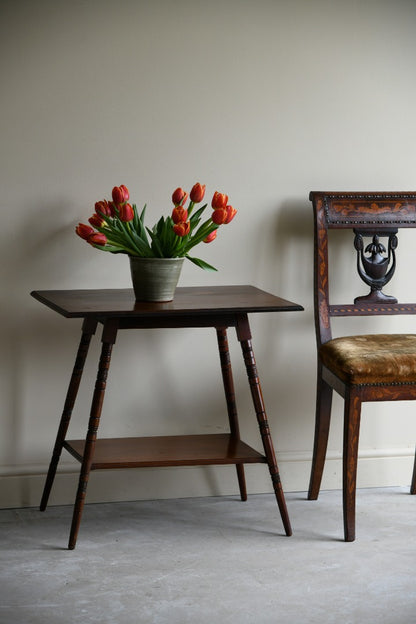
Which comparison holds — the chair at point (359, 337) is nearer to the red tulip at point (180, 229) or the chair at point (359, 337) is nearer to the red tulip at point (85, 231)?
the red tulip at point (180, 229)

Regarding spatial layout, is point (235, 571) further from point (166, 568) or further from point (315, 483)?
point (315, 483)

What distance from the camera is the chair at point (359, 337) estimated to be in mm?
2541

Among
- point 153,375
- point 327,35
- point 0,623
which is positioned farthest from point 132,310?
point 327,35

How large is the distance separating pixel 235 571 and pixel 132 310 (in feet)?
2.44

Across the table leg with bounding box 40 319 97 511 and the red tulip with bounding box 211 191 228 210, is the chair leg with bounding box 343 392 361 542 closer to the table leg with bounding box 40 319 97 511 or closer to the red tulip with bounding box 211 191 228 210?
the red tulip with bounding box 211 191 228 210

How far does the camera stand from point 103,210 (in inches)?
103

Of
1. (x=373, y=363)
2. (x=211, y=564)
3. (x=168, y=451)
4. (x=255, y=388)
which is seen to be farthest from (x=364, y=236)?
(x=211, y=564)

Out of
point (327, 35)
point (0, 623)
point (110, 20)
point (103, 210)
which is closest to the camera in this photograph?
point (0, 623)

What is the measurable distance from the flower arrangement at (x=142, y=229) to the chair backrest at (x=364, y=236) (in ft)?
1.37

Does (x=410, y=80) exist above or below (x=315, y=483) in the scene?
above

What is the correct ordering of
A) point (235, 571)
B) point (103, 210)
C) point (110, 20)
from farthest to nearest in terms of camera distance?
1. point (110, 20)
2. point (103, 210)
3. point (235, 571)

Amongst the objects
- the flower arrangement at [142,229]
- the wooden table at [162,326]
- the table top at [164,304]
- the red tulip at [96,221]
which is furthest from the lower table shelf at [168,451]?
the red tulip at [96,221]

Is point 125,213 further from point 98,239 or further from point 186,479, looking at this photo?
point 186,479

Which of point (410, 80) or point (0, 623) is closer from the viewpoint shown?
point (0, 623)
